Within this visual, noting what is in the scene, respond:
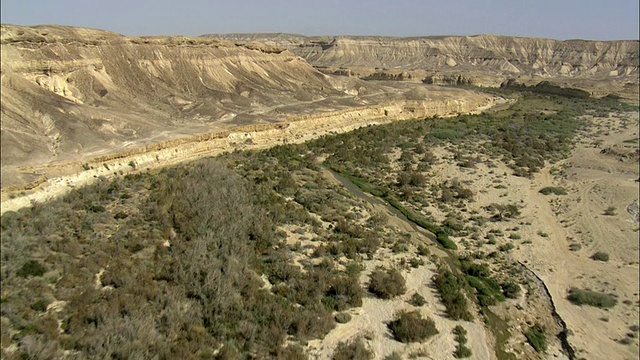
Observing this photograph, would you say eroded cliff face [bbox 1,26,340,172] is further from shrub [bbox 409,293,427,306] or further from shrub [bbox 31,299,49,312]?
shrub [bbox 409,293,427,306]

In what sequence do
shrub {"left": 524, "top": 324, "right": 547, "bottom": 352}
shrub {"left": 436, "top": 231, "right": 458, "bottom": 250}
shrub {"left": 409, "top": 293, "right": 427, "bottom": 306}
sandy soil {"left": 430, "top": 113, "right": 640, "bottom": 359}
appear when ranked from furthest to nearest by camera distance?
1. shrub {"left": 436, "top": 231, "right": 458, "bottom": 250}
2. shrub {"left": 409, "top": 293, "right": 427, "bottom": 306}
3. sandy soil {"left": 430, "top": 113, "right": 640, "bottom": 359}
4. shrub {"left": 524, "top": 324, "right": 547, "bottom": 352}

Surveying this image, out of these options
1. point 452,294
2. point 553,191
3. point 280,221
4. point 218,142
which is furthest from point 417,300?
point 218,142

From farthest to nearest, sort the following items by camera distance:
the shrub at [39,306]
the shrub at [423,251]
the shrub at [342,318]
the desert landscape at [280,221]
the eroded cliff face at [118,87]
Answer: the eroded cliff face at [118,87], the shrub at [423,251], the shrub at [342,318], the desert landscape at [280,221], the shrub at [39,306]

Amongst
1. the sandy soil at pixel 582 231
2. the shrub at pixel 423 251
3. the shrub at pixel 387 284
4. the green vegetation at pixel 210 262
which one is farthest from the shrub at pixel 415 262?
the sandy soil at pixel 582 231

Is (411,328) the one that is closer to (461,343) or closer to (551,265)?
(461,343)

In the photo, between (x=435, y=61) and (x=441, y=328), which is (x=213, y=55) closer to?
(x=441, y=328)

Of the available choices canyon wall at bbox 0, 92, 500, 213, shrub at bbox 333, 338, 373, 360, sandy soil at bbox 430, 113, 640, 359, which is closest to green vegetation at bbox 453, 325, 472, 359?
sandy soil at bbox 430, 113, 640, 359

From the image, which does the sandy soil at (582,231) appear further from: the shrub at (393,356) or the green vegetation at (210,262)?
the shrub at (393,356)
